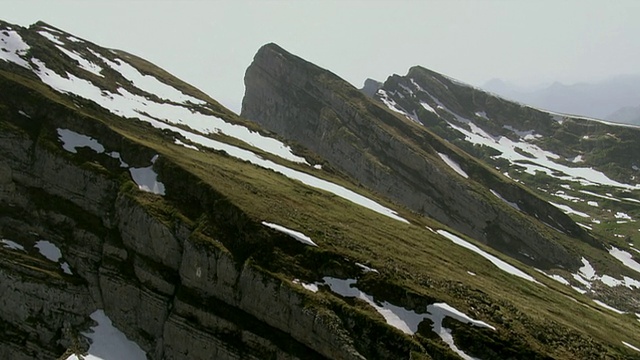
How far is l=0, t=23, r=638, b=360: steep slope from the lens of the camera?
31656 mm

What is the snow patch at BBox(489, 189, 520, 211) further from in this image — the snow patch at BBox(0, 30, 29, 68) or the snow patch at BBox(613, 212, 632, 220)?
the snow patch at BBox(0, 30, 29, 68)

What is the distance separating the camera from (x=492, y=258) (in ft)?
188

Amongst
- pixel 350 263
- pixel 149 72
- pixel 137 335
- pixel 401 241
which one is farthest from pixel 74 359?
pixel 149 72

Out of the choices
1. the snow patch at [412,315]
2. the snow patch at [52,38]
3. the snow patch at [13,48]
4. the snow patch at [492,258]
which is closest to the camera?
the snow patch at [412,315]

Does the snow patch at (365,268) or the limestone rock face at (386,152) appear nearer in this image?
the snow patch at (365,268)

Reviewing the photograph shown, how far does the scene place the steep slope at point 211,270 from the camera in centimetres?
3166

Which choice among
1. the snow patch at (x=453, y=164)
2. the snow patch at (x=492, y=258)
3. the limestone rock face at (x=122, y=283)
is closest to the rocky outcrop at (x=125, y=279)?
the limestone rock face at (x=122, y=283)

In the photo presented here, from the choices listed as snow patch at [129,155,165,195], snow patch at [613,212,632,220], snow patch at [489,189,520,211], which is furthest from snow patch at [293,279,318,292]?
snow patch at [613,212,632,220]

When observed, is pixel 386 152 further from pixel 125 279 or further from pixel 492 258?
pixel 125 279

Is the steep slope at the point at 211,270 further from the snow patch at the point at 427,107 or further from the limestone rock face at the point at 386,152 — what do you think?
the snow patch at the point at 427,107

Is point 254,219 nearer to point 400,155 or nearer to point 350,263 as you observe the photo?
point 350,263

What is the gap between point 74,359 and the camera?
33875mm

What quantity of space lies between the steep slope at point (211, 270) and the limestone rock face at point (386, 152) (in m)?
35.8

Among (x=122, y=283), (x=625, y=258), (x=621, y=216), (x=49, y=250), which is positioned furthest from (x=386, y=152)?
(x=49, y=250)
